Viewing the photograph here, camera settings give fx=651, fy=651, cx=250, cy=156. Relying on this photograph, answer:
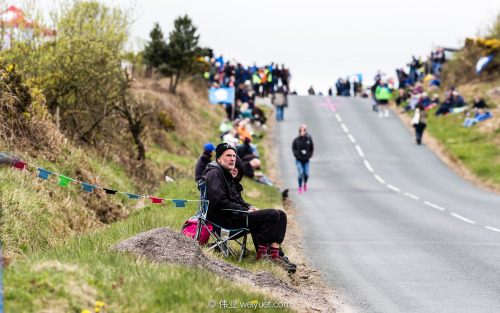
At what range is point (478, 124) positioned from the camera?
113 ft

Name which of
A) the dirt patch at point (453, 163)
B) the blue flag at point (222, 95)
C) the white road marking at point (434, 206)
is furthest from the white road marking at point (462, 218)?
the blue flag at point (222, 95)

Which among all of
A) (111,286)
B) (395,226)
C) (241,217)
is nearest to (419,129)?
(395,226)

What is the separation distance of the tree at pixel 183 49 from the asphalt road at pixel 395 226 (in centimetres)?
647

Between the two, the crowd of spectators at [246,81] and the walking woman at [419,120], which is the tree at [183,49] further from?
the walking woman at [419,120]

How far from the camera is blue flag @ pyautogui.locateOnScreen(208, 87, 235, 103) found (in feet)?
116

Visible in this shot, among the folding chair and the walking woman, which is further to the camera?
the walking woman

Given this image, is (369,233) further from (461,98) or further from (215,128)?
(461,98)

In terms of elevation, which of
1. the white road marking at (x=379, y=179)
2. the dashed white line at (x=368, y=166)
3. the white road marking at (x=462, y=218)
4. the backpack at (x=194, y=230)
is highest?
the backpack at (x=194, y=230)

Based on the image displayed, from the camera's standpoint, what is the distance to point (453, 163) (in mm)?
29312

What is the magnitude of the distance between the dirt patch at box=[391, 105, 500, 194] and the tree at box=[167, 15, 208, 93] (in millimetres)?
13323

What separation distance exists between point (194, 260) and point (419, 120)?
27.8m

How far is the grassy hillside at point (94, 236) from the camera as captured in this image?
16.3 feet

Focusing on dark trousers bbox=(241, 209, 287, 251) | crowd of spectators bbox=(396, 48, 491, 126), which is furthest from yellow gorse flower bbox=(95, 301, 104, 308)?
crowd of spectators bbox=(396, 48, 491, 126)

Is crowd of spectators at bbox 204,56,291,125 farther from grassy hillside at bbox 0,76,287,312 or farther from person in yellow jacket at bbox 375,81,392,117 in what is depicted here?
grassy hillside at bbox 0,76,287,312
